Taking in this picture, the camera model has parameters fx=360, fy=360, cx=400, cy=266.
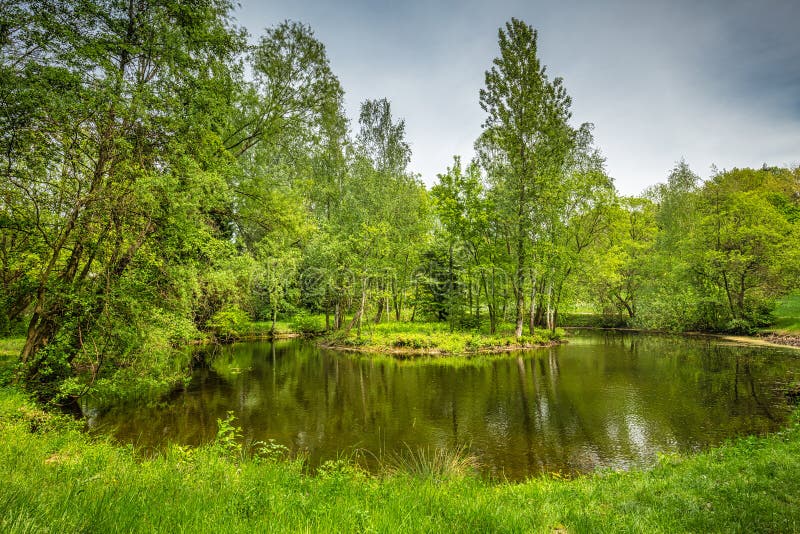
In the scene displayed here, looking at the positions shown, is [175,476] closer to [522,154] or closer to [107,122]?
[107,122]

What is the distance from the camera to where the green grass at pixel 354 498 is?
11.1 feet

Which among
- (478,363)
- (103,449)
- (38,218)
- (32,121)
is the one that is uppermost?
(32,121)

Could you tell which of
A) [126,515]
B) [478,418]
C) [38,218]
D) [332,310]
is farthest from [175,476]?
[332,310]

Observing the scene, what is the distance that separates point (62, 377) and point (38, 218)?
16.2 feet

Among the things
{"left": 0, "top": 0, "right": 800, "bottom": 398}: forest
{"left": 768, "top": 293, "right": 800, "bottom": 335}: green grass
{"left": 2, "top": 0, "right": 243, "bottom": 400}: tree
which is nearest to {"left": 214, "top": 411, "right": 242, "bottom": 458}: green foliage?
{"left": 0, "top": 0, "right": 800, "bottom": 398}: forest

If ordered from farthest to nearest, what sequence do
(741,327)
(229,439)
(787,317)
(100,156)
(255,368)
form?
(741,327) → (787,317) → (255,368) → (100,156) → (229,439)

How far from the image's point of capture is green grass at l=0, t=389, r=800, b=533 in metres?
3.38

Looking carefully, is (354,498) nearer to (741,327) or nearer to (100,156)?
(100,156)

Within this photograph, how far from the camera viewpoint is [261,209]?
614 inches

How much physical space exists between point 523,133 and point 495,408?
2301 cm

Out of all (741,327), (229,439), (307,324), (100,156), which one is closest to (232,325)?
(307,324)

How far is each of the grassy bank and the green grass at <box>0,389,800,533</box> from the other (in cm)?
1941

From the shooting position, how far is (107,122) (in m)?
8.97

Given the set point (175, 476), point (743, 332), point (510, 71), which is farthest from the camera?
point (743, 332)
